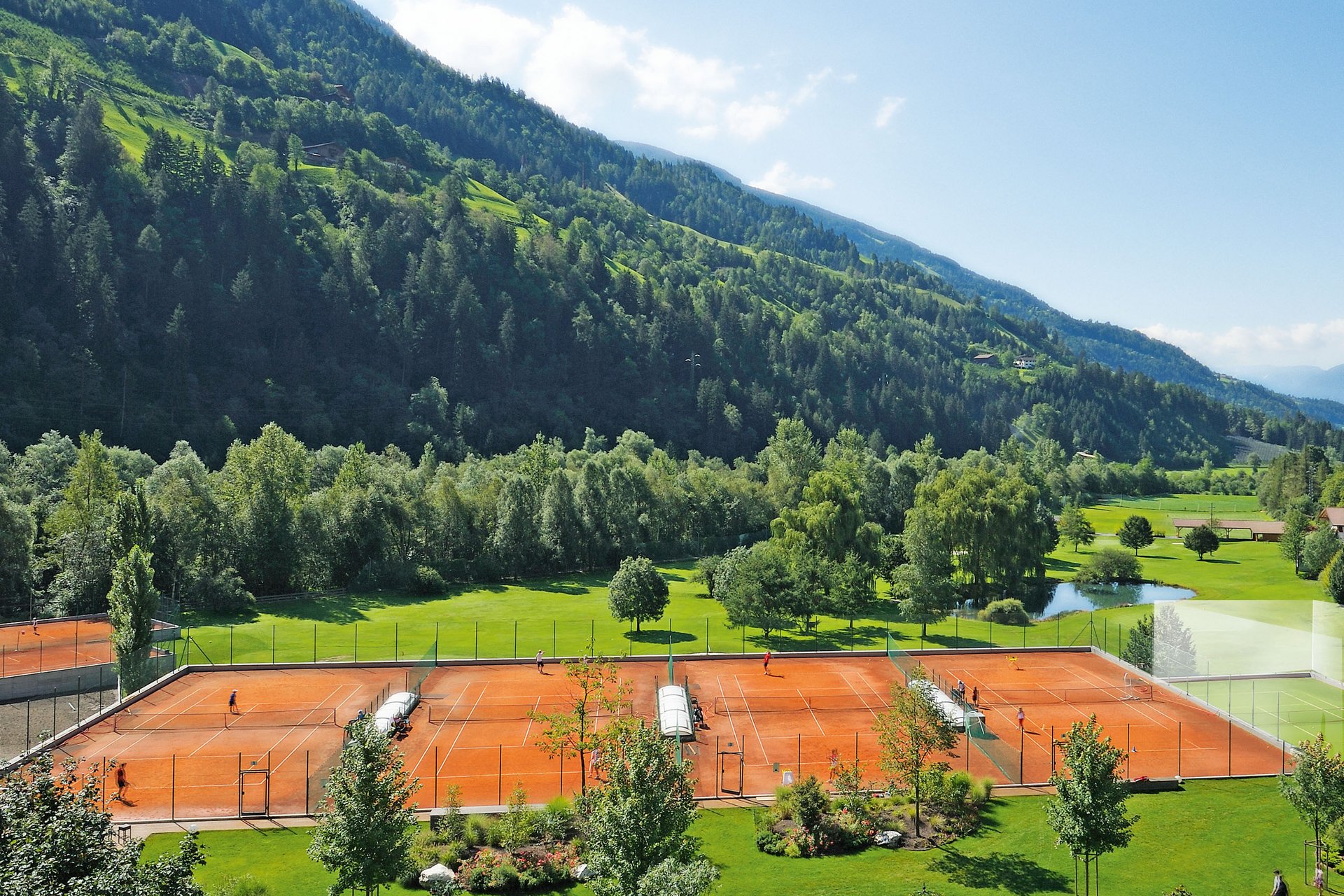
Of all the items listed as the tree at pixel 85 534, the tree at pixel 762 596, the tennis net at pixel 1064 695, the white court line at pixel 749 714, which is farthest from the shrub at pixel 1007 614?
the tree at pixel 85 534

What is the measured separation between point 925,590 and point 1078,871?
34.4 meters

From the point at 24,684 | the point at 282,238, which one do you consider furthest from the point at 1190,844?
the point at 282,238

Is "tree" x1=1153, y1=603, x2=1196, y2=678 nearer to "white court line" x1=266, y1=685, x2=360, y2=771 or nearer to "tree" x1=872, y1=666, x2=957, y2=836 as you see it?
"tree" x1=872, y1=666, x2=957, y2=836

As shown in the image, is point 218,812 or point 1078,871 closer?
point 1078,871

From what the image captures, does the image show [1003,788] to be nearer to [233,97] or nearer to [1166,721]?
[1166,721]

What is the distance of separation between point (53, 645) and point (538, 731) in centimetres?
3256

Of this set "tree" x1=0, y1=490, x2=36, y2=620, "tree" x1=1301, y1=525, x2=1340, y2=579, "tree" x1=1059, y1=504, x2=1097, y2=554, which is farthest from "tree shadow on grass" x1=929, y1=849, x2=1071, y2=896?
"tree" x1=1059, y1=504, x2=1097, y2=554

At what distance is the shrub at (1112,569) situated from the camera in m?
81.8

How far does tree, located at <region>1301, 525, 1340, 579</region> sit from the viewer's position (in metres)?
77.0

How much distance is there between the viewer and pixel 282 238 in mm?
155125

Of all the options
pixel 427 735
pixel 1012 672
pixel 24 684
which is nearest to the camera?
pixel 427 735

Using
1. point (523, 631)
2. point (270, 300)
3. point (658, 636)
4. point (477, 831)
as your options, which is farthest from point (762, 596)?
point (270, 300)

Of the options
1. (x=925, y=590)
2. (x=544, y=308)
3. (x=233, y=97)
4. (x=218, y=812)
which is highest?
(x=233, y=97)

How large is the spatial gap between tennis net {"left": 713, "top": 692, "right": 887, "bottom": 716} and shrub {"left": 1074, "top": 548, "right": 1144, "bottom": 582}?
Answer: 49.2m
